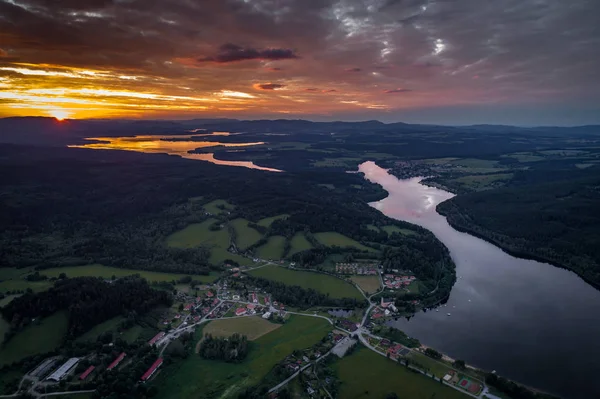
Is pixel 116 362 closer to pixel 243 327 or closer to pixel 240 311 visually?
pixel 243 327

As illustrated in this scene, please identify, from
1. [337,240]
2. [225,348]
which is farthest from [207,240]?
[225,348]

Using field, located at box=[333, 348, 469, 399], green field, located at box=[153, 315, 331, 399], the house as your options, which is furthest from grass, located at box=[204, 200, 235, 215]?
field, located at box=[333, 348, 469, 399]

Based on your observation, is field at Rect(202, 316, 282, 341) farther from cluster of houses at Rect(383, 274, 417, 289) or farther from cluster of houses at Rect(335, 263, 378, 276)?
cluster of houses at Rect(383, 274, 417, 289)

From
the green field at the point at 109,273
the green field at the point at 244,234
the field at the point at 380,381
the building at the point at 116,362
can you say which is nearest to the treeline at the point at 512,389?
the field at the point at 380,381

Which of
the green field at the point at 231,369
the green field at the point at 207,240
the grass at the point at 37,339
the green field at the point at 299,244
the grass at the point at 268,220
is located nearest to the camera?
the green field at the point at 231,369

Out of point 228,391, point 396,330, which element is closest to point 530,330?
point 396,330

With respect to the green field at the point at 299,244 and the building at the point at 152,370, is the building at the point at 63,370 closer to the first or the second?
the building at the point at 152,370

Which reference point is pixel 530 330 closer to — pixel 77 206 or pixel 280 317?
pixel 280 317
